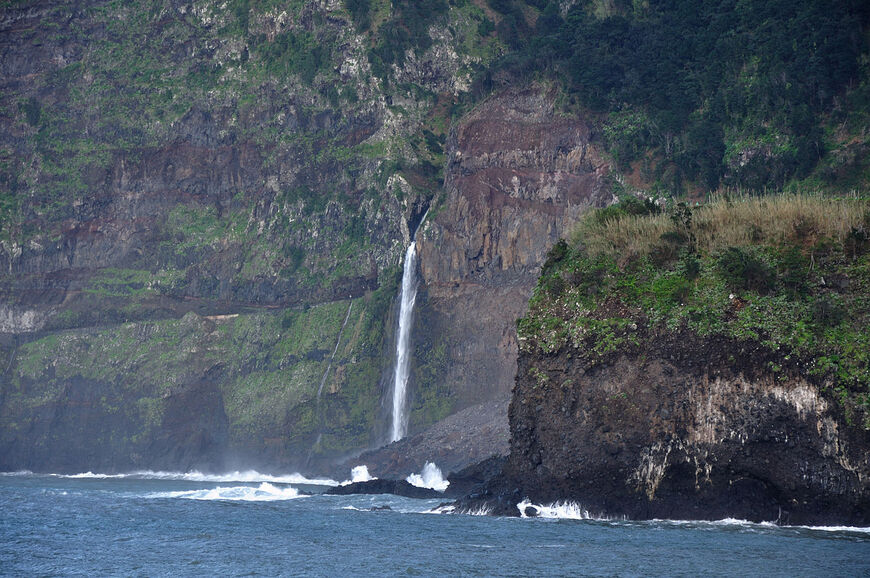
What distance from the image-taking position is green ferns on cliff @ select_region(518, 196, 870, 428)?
33.9 meters

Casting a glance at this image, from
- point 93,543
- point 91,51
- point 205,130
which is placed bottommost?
point 93,543

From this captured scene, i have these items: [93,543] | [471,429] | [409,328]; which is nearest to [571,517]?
[93,543]

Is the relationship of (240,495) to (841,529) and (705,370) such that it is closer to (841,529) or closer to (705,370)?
(705,370)

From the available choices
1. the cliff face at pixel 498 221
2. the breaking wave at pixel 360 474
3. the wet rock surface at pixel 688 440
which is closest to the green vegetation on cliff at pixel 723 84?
the cliff face at pixel 498 221

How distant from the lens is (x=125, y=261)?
366ft

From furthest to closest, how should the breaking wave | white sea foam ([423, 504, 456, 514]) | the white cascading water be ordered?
the white cascading water → the breaking wave → white sea foam ([423, 504, 456, 514])

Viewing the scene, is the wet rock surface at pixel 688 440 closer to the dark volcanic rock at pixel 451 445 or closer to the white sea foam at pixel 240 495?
the white sea foam at pixel 240 495

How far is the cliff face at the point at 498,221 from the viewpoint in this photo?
8325 centimetres

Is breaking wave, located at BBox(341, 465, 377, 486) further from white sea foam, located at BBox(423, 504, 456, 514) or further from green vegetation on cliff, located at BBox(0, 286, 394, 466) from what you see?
white sea foam, located at BBox(423, 504, 456, 514)

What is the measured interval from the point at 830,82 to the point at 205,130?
67194mm

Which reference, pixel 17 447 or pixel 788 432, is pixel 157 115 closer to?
pixel 17 447

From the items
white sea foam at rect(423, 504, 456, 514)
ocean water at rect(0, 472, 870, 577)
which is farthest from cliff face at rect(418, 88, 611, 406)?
ocean water at rect(0, 472, 870, 577)

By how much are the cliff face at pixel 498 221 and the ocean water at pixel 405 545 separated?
3956 cm

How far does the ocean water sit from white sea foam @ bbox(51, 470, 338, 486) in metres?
42.5
